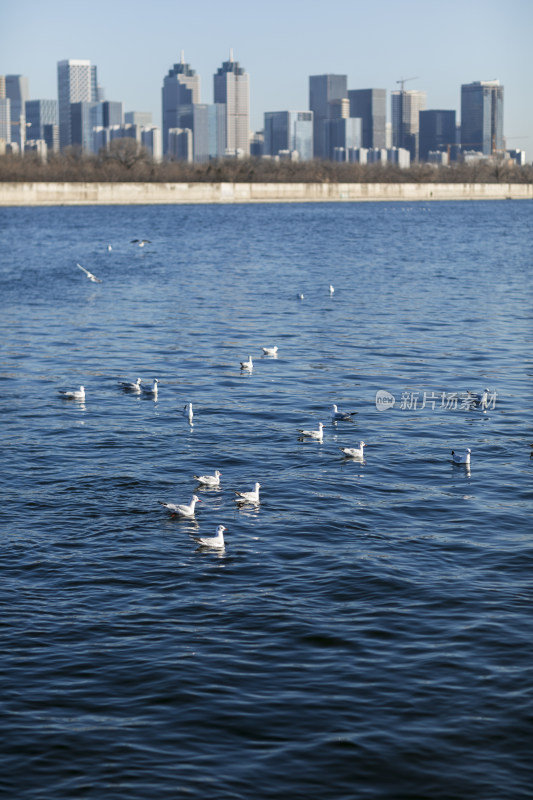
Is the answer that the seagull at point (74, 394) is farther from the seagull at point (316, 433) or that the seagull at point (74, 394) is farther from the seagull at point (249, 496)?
the seagull at point (249, 496)

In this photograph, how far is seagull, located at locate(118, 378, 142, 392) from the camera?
28281 millimetres

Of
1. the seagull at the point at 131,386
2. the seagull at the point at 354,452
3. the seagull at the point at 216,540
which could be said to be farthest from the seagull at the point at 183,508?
the seagull at the point at 131,386

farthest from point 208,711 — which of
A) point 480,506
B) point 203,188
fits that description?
point 203,188

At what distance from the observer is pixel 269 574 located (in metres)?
15.4

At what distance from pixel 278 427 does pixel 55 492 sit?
6670mm

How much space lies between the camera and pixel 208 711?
11.7 m

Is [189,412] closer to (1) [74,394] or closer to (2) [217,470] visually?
(1) [74,394]

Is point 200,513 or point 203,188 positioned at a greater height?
point 203,188

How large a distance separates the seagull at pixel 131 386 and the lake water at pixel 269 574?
1.74ft

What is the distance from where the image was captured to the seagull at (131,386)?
92.8 feet

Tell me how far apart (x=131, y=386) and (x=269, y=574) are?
1384 cm

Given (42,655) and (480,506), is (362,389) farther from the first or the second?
(42,655)

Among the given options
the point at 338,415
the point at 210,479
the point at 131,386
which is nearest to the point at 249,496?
the point at 210,479

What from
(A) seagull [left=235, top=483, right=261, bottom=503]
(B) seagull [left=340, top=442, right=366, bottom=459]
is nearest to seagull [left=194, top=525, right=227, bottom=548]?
(A) seagull [left=235, top=483, right=261, bottom=503]
